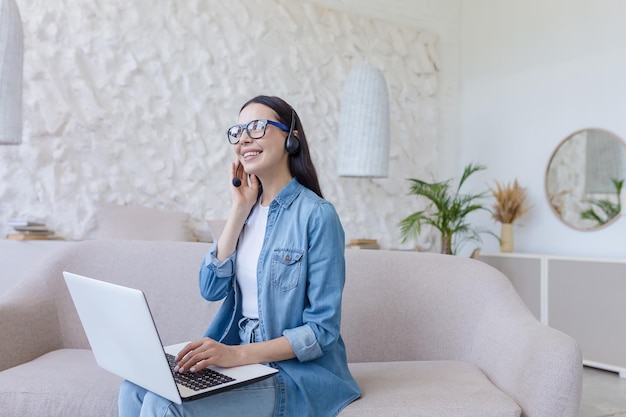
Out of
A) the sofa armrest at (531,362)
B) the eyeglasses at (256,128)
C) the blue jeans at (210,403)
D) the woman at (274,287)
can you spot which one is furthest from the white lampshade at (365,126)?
the blue jeans at (210,403)

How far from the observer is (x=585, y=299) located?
4.37 metres

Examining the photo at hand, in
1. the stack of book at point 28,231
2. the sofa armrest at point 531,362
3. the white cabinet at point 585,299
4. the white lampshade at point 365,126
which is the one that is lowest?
the white cabinet at point 585,299

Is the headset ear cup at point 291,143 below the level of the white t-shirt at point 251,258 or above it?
above

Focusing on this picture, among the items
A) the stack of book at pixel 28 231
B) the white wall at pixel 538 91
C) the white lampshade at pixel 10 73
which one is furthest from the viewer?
the white wall at pixel 538 91

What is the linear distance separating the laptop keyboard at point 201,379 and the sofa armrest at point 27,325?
3.03ft

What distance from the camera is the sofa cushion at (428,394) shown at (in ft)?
5.51

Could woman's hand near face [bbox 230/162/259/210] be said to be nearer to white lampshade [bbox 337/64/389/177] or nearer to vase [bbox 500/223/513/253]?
white lampshade [bbox 337/64/389/177]

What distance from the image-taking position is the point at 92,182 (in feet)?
14.3

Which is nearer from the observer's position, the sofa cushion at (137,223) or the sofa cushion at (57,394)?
the sofa cushion at (57,394)

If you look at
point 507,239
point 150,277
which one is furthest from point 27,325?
point 507,239

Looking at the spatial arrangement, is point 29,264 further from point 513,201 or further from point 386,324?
point 513,201

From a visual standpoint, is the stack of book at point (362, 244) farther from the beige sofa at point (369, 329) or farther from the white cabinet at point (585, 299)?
the beige sofa at point (369, 329)

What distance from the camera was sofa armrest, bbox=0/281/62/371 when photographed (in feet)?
6.84

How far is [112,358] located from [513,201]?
425 centimetres
